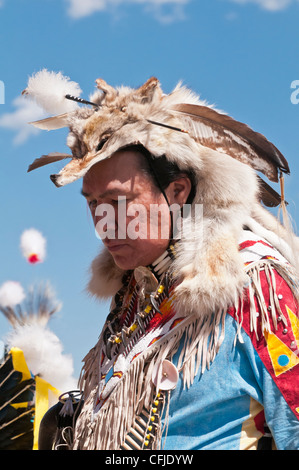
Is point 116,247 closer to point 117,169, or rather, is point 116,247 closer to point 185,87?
point 117,169

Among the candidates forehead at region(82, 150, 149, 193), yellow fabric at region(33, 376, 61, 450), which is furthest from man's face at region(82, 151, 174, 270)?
yellow fabric at region(33, 376, 61, 450)

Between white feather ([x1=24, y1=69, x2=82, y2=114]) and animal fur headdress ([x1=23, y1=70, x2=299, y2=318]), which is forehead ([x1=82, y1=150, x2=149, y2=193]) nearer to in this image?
animal fur headdress ([x1=23, y1=70, x2=299, y2=318])

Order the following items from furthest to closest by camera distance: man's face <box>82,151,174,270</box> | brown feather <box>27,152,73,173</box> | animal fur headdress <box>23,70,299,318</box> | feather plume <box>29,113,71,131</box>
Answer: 1. brown feather <box>27,152,73,173</box>
2. feather plume <box>29,113,71,131</box>
3. man's face <box>82,151,174,270</box>
4. animal fur headdress <box>23,70,299,318</box>

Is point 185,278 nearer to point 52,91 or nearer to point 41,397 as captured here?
point 52,91

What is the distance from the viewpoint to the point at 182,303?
2070mm

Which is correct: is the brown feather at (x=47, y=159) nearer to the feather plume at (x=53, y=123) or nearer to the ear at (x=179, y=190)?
the feather plume at (x=53, y=123)

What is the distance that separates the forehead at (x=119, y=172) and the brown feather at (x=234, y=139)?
246mm

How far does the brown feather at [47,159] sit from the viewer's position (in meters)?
2.66

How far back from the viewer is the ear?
2.38 metres

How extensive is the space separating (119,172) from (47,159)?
48 cm

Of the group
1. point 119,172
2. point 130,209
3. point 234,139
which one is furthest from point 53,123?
point 234,139

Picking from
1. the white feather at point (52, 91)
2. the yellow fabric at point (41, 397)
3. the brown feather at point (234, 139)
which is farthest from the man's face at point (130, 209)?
the yellow fabric at point (41, 397)

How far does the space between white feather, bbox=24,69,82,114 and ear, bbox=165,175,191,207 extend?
540 millimetres
